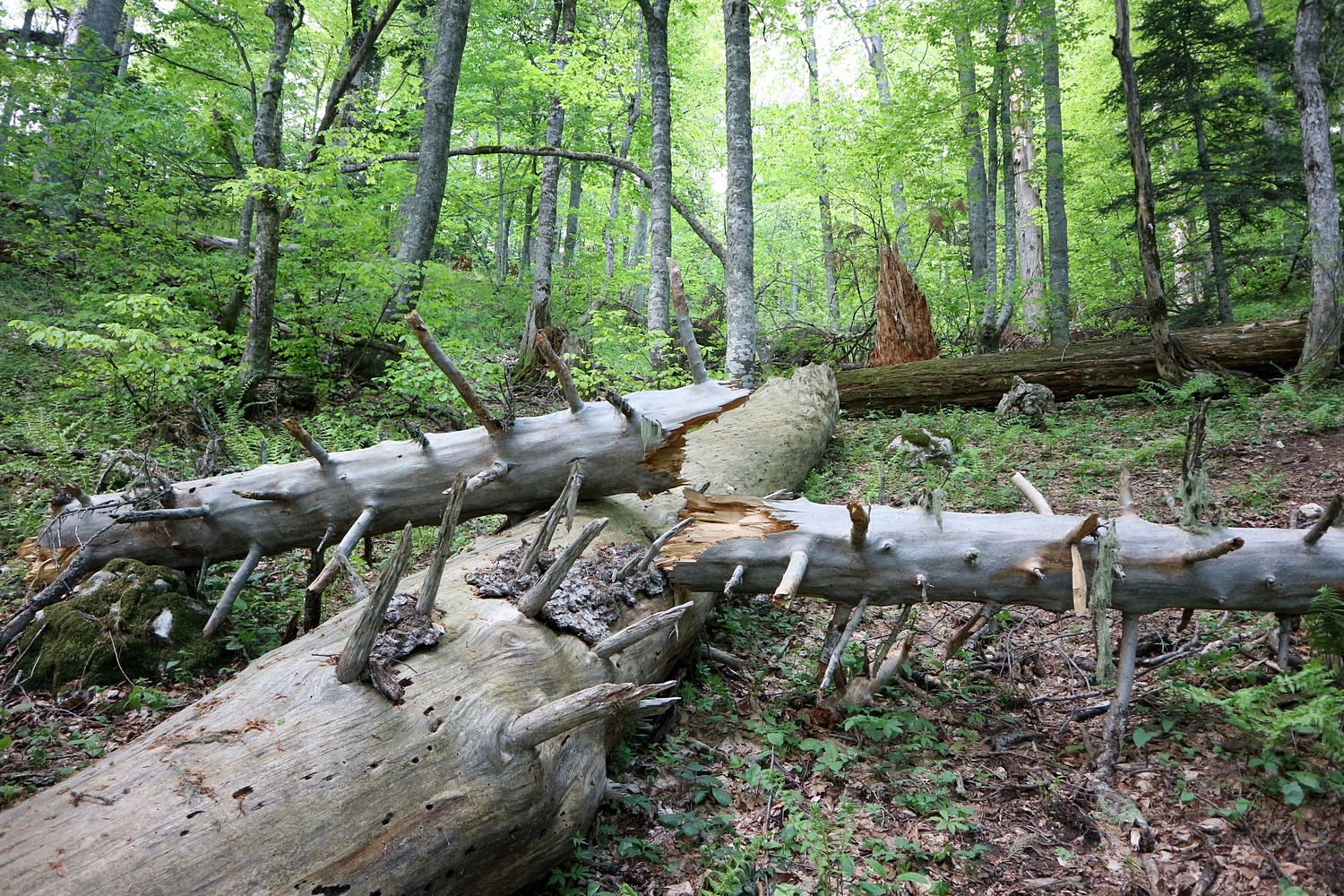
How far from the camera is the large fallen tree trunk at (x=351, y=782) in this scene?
2059 millimetres

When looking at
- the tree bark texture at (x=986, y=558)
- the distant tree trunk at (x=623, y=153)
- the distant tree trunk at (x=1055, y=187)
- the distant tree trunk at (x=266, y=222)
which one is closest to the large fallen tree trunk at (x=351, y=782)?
the tree bark texture at (x=986, y=558)

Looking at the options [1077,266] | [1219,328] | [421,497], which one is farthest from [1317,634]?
[1077,266]

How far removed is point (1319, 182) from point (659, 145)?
818cm

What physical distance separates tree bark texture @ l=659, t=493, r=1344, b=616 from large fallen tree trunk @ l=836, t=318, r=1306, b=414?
20.9ft

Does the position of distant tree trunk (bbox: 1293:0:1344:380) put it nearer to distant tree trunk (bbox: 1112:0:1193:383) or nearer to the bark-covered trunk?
distant tree trunk (bbox: 1112:0:1193:383)

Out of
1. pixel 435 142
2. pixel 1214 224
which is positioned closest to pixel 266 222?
pixel 435 142

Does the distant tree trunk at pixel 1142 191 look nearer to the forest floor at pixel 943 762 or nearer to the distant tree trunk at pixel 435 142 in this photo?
the forest floor at pixel 943 762

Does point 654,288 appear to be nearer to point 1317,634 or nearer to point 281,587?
point 281,587

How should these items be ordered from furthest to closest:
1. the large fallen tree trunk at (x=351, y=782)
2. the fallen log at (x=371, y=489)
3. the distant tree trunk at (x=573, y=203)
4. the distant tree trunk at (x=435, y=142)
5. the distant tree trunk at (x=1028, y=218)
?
the distant tree trunk at (x=573, y=203)
the distant tree trunk at (x=1028, y=218)
the distant tree trunk at (x=435, y=142)
the fallen log at (x=371, y=489)
the large fallen tree trunk at (x=351, y=782)

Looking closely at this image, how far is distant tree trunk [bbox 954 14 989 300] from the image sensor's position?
12086mm

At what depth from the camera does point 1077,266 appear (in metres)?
16.9

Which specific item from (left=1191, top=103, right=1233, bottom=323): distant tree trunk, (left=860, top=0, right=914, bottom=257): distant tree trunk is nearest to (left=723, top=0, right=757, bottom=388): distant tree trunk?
(left=860, top=0, right=914, bottom=257): distant tree trunk

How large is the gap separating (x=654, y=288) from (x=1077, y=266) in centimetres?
1179

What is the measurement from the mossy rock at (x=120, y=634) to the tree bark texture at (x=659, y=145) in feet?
24.7
